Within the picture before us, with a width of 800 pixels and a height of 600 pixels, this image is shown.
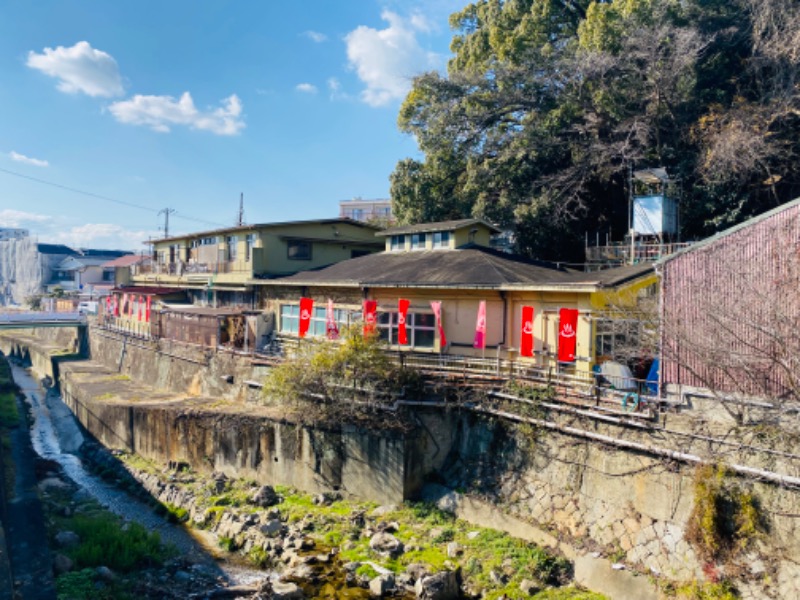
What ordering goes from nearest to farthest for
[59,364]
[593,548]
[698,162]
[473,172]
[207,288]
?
[593,548] < [698,162] < [473,172] < [207,288] < [59,364]

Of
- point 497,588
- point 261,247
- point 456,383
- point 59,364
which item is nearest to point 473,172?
point 261,247

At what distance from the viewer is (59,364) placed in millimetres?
40688

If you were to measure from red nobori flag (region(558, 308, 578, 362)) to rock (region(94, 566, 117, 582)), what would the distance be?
1339 cm

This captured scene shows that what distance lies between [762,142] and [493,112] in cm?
1266

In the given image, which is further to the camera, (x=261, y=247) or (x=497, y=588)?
(x=261, y=247)

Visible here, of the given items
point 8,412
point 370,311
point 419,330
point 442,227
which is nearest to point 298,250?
point 442,227

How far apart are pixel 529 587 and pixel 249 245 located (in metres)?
24.2

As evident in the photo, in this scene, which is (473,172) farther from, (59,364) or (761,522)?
(59,364)

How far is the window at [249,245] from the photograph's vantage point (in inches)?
1205

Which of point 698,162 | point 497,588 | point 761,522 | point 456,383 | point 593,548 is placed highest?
point 698,162

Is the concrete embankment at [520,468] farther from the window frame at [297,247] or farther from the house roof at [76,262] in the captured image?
the house roof at [76,262]

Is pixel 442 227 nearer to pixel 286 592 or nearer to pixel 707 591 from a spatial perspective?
pixel 286 592

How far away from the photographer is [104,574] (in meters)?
13.1

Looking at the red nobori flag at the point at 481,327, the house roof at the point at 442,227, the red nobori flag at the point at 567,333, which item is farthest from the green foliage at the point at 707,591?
the house roof at the point at 442,227
